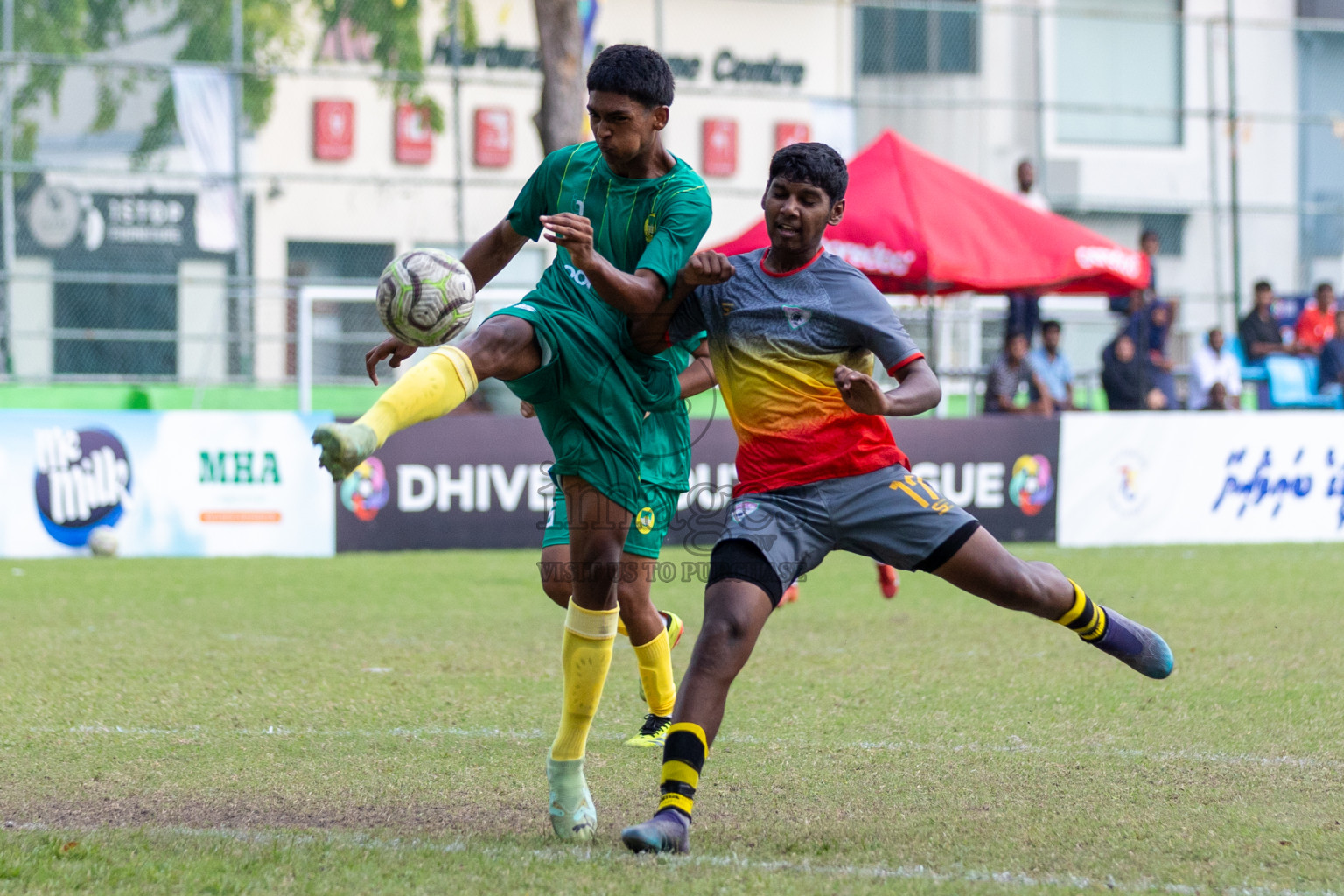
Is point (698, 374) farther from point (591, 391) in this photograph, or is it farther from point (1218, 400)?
point (1218, 400)

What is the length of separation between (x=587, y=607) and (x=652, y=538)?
2.40 feet

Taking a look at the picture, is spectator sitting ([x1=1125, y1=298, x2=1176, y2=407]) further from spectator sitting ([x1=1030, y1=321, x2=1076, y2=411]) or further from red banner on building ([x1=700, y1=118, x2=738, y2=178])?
red banner on building ([x1=700, y1=118, x2=738, y2=178])

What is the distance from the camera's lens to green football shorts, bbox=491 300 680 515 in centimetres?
416

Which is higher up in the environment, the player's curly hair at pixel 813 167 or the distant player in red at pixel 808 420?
the player's curly hair at pixel 813 167

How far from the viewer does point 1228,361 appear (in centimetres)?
1586

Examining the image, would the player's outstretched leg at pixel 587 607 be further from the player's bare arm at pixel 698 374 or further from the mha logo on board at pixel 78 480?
the mha logo on board at pixel 78 480

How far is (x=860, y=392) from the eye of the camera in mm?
3717

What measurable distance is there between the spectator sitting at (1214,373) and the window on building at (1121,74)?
24.8ft

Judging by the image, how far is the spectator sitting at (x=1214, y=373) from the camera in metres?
15.7

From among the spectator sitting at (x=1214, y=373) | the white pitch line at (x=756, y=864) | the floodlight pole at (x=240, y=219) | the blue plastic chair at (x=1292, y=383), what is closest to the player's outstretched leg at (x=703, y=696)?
the white pitch line at (x=756, y=864)

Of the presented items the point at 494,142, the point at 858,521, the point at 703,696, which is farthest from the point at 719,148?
the point at 703,696

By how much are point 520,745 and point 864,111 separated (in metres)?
15.3

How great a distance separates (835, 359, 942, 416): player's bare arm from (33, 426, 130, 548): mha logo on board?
9403 mm

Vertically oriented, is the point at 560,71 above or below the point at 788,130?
below
